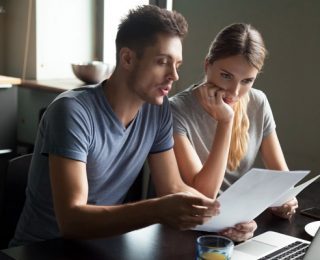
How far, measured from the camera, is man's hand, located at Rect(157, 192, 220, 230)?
40.0 inches

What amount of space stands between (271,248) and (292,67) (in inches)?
55.6

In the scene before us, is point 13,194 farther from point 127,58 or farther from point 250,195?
point 250,195

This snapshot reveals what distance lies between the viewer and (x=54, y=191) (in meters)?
1.21

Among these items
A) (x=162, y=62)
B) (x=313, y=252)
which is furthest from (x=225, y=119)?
(x=313, y=252)

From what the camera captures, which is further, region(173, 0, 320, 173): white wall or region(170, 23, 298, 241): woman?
region(173, 0, 320, 173): white wall

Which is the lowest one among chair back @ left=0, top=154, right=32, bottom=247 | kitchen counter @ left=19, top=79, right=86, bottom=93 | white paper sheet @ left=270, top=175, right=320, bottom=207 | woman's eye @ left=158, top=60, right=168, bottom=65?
chair back @ left=0, top=154, right=32, bottom=247

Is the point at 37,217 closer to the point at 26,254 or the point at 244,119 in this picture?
the point at 26,254

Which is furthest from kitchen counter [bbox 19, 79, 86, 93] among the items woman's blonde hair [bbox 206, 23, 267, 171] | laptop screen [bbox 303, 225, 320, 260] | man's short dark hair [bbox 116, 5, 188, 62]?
laptop screen [bbox 303, 225, 320, 260]

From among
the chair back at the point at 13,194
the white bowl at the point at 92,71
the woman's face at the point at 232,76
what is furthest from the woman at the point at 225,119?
the white bowl at the point at 92,71

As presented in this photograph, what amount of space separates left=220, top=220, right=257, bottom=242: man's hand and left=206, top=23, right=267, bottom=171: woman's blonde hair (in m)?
0.56

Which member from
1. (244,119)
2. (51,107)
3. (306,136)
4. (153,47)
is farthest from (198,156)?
(306,136)

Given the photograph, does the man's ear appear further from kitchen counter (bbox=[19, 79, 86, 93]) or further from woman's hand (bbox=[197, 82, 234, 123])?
kitchen counter (bbox=[19, 79, 86, 93])

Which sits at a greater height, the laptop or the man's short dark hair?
the man's short dark hair

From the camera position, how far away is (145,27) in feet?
4.63
